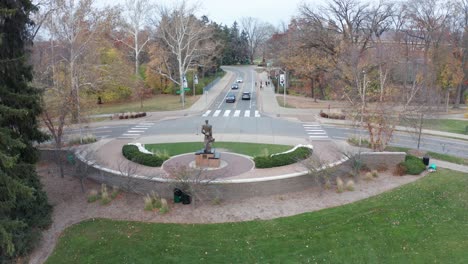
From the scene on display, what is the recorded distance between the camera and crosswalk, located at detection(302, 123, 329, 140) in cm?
3137

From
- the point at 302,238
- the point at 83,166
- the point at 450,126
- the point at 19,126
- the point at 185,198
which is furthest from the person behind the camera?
the point at 450,126

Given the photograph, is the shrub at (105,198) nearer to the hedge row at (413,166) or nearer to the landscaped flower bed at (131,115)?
the hedge row at (413,166)

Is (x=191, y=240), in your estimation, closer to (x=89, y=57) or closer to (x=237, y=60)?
(x=89, y=57)

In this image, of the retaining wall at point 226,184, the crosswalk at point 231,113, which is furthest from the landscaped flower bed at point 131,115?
the retaining wall at point 226,184

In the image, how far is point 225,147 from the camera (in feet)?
90.3

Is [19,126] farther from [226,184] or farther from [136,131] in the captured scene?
[136,131]

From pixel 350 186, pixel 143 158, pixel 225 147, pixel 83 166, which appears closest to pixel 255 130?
pixel 225 147

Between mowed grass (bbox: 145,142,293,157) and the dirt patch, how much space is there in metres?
6.52

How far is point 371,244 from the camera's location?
14.6 m

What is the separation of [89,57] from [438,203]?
39188mm

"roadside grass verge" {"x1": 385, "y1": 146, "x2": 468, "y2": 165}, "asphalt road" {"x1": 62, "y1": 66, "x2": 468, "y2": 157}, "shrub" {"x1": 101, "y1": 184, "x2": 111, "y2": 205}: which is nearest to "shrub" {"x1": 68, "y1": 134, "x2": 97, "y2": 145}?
"asphalt road" {"x1": 62, "y1": 66, "x2": 468, "y2": 157}

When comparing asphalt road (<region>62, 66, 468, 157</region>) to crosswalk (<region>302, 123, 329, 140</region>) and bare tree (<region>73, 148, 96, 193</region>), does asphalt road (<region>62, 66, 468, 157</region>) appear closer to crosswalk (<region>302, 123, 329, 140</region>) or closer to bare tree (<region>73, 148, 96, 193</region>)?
crosswalk (<region>302, 123, 329, 140</region>)

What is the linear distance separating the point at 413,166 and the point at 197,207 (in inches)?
508

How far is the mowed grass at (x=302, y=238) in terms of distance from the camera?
13953 mm
